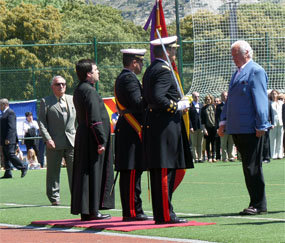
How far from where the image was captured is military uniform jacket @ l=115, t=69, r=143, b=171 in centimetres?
1048

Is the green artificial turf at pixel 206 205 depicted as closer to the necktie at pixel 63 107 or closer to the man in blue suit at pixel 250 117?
the man in blue suit at pixel 250 117

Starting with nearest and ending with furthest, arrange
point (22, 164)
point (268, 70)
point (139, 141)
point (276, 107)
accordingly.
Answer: point (139, 141)
point (22, 164)
point (276, 107)
point (268, 70)

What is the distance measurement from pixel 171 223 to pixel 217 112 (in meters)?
15.1

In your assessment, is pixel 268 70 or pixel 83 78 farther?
pixel 268 70

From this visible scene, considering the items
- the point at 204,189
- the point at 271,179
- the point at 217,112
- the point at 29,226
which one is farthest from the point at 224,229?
the point at 217,112

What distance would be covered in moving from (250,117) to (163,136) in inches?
57.4

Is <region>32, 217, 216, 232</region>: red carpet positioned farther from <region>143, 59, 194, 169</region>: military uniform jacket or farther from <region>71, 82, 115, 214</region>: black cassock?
<region>143, 59, 194, 169</region>: military uniform jacket

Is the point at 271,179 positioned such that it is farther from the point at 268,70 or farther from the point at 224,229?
the point at 268,70

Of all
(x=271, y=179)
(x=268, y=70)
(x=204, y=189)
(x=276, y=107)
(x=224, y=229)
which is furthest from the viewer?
(x=268, y=70)

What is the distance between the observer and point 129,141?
34.6 ft

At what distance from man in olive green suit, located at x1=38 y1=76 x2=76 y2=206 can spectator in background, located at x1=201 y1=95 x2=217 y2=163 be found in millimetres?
11843

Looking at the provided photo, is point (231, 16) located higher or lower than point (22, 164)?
higher

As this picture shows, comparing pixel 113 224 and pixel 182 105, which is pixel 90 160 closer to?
pixel 113 224

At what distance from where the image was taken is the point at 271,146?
25.1 metres
